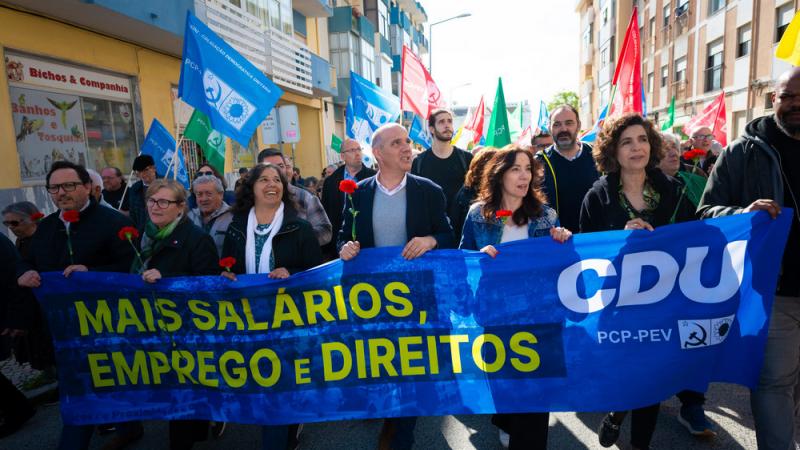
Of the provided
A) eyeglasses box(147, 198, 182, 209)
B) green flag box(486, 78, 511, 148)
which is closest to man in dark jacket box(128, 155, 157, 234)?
eyeglasses box(147, 198, 182, 209)

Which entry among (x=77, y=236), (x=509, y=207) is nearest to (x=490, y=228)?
(x=509, y=207)

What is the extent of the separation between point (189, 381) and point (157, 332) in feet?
1.15

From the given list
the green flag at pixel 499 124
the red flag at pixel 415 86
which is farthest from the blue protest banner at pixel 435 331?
the red flag at pixel 415 86

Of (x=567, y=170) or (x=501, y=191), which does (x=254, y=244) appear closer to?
(x=501, y=191)

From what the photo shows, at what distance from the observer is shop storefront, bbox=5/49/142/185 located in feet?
24.2

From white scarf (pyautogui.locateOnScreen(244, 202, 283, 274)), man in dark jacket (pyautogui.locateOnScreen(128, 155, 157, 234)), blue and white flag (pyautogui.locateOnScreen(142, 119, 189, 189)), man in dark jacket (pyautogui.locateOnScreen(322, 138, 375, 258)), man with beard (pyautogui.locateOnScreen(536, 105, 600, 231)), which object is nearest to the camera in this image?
white scarf (pyautogui.locateOnScreen(244, 202, 283, 274))

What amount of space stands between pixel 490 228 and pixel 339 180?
255 cm

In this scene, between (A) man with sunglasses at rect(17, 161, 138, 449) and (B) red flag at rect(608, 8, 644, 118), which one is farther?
(B) red flag at rect(608, 8, 644, 118)

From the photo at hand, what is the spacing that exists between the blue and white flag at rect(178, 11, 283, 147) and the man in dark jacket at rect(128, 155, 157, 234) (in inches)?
59.1

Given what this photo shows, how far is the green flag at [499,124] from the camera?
7.33 meters

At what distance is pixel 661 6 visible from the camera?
28.8 m

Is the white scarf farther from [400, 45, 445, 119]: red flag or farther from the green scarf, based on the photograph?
[400, 45, 445, 119]: red flag

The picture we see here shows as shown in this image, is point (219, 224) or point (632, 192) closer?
point (632, 192)

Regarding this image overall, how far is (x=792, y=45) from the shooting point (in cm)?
402
